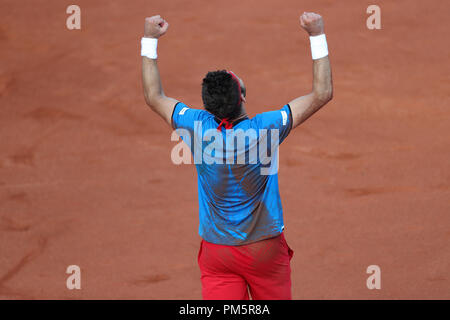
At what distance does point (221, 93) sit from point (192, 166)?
4172mm

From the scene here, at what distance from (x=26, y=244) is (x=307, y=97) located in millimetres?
3745

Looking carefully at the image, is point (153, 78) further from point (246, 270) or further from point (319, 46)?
point (246, 270)

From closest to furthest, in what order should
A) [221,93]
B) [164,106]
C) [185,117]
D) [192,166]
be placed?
[221,93] → [185,117] → [164,106] → [192,166]

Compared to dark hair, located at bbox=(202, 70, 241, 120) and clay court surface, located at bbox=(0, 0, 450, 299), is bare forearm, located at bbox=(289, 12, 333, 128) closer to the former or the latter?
dark hair, located at bbox=(202, 70, 241, 120)

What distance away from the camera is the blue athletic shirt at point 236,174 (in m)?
2.57

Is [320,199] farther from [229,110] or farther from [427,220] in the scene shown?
[229,110]

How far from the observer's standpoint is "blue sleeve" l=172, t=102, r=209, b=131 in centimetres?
267

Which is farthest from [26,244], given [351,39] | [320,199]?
[351,39]

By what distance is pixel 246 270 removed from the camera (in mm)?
2697

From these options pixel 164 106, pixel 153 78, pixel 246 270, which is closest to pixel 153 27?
pixel 153 78

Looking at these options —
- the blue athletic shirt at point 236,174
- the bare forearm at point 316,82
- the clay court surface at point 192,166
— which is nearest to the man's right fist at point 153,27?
the blue athletic shirt at point 236,174

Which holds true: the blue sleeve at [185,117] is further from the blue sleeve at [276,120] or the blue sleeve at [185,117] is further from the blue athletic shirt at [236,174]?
the blue sleeve at [276,120]

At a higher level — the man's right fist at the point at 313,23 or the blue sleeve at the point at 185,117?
the man's right fist at the point at 313,23

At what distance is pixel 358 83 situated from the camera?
7.82 m
